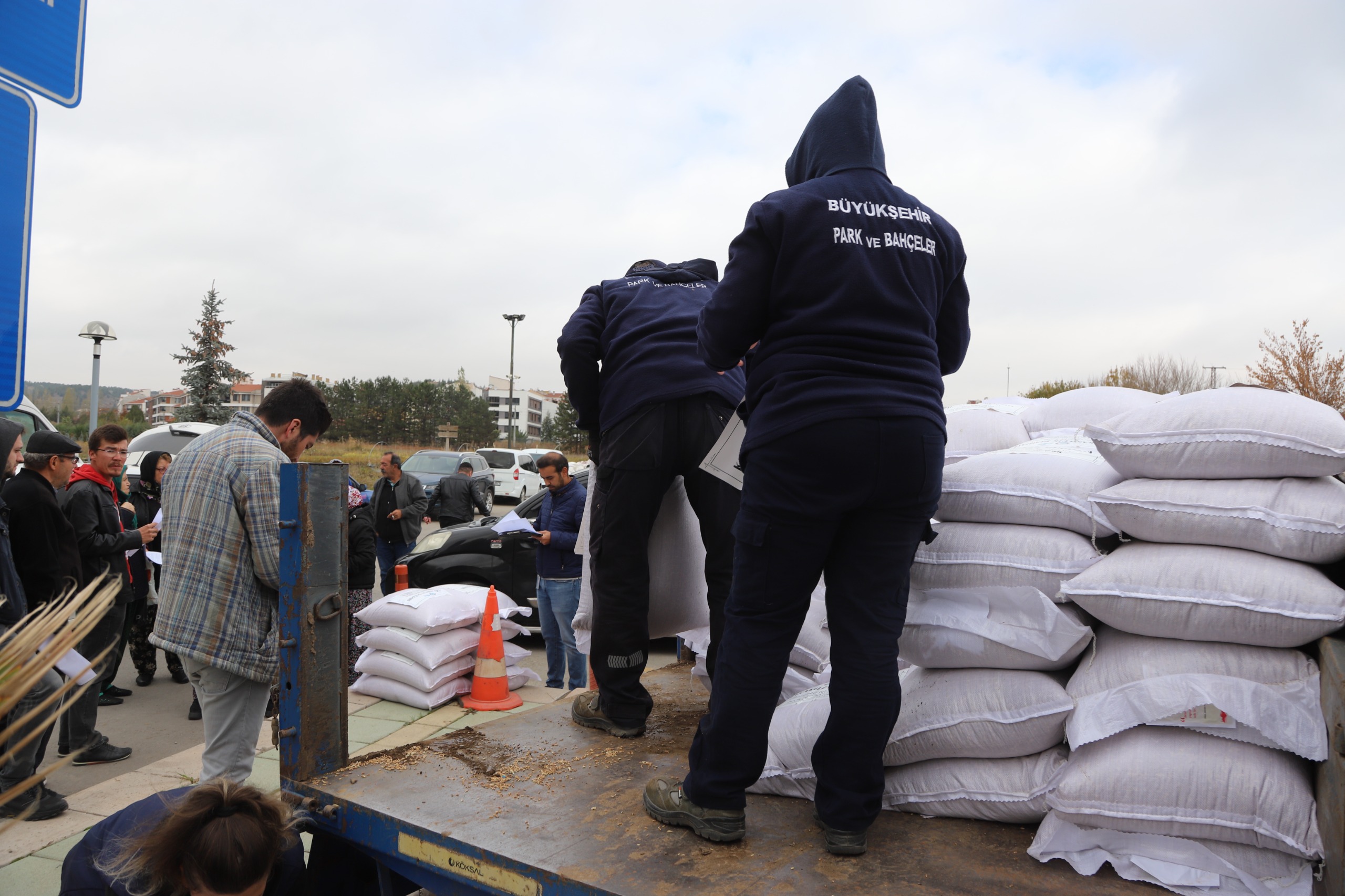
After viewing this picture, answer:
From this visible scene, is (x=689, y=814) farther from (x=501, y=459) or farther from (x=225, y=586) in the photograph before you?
(x=501, y=459)

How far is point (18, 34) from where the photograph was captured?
1.68 metres

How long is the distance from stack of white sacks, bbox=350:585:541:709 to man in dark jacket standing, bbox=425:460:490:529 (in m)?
4.31

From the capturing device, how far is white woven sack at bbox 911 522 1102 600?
89.1 inches

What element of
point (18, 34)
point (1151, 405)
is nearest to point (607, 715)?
point (1151, 405)

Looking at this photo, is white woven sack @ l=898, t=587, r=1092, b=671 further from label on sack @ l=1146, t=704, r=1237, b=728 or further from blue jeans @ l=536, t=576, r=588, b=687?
blue jeans @ l=536, t=576, r=588, b=687

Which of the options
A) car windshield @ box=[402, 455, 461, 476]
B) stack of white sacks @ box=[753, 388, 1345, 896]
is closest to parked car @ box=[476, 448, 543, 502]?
car windshield @ box=[402, 455, 461, 476]

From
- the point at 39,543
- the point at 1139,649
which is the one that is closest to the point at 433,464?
the point at 39,543

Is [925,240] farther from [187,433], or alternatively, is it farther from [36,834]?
[187,433]

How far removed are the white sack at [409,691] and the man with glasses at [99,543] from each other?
59.8 inches

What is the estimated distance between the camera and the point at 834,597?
210 cm

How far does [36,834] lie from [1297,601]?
5124 mm

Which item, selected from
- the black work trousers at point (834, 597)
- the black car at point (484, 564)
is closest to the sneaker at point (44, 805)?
the black car at point (484, 564)

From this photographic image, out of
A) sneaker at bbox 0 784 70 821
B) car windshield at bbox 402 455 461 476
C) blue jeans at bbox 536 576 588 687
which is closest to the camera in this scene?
sneaker at bbox 0 784 70 821

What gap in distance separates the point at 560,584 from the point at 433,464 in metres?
17.0
